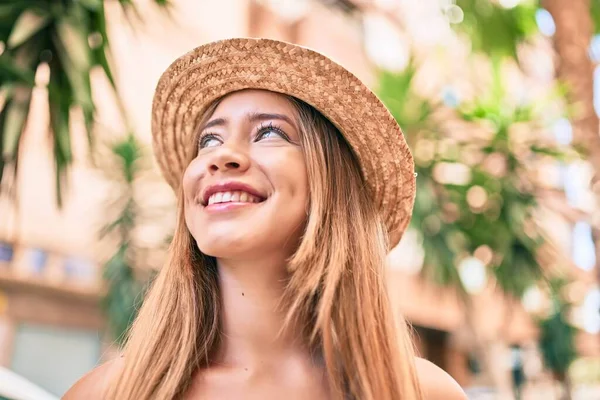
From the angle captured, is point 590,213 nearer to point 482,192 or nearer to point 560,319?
point 482,192

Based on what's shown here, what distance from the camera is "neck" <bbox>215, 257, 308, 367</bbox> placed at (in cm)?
A: 156

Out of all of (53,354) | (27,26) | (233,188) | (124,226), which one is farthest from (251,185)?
(53,354)

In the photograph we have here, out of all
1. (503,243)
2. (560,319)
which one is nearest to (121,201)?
(503,243)

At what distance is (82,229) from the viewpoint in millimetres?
8719

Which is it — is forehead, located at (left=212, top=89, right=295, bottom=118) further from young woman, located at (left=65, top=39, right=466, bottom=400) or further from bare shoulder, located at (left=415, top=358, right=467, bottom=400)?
bare shoulder, located at (left=415, top=358, right=467, bottom=400)

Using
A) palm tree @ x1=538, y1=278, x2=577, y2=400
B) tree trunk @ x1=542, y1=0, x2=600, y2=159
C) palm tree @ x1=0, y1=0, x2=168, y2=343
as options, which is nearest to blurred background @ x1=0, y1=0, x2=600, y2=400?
tree trunk @ x1=542, y1=0, x2=600, y2=159

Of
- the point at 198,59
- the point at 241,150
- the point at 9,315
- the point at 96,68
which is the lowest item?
the point at 9,315

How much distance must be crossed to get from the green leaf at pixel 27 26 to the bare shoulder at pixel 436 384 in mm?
2041

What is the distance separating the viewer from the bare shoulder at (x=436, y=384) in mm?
1574

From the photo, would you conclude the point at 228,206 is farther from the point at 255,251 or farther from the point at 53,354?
the point at 53,354

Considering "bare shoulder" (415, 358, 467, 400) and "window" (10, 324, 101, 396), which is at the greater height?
"bare shoulder" (415, 358, 467, 400)

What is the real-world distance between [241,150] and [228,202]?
0.15 meters

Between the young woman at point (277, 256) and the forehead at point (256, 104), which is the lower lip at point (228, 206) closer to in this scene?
the young woman at point (277, 256)

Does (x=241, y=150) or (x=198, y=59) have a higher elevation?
(x=198, y=59)
